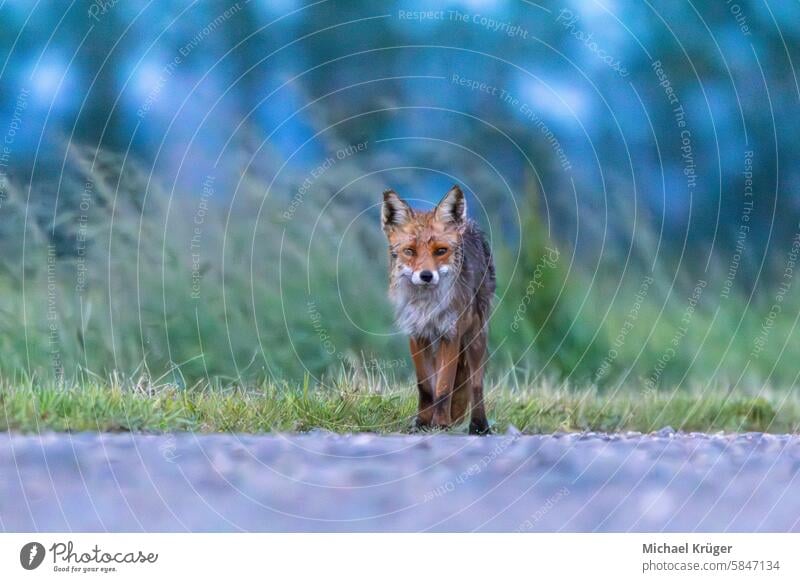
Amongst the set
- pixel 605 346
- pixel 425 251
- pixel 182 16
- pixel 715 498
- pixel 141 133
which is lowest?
pixel 715 498

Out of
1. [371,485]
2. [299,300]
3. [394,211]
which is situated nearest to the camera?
[371,485]

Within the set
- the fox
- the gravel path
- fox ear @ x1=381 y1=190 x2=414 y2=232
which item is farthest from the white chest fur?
the gravel path

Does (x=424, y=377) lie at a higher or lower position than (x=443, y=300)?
lower

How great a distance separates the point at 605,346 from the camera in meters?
5.31

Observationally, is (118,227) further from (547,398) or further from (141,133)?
(547,398)

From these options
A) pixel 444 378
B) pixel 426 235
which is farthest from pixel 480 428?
pixel 426 235

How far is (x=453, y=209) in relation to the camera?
16.2 feet

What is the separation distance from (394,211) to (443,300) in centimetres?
38

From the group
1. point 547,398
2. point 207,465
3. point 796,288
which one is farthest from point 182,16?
point 796,288

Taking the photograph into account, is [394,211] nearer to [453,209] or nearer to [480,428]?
[453,209]

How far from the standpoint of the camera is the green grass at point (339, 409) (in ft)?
15.9

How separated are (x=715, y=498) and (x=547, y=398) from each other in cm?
72

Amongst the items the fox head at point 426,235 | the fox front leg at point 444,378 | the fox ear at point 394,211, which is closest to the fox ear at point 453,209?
the fox head at point 426,235

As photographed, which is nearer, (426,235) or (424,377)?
(426,235)
